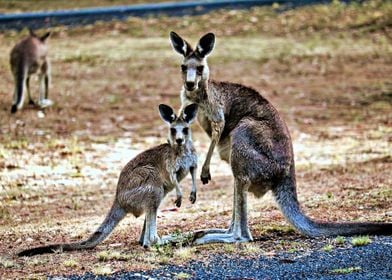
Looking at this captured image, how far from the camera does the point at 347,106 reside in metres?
18.1

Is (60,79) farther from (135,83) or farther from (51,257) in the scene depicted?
(51,257)

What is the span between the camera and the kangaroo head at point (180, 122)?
28.0 ft

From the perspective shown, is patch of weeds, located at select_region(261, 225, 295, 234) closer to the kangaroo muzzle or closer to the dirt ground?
the dirt ground

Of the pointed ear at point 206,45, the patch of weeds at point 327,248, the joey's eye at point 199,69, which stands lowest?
the patch of weeds at point 327,248

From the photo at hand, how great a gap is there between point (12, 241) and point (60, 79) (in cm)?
1152

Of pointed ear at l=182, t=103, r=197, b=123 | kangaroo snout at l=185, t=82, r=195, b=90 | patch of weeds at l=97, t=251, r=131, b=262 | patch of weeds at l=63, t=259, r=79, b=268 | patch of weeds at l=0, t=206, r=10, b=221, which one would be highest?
kangaroo snout at l=185, t=82, r=195, b=90

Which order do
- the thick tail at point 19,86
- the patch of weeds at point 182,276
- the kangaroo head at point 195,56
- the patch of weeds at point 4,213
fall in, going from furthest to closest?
the thick tail at point 19,86 < the patch of weeds at point 4,213 < the kangaroo head at point 195,56 < the patch of weeds at point 182,276

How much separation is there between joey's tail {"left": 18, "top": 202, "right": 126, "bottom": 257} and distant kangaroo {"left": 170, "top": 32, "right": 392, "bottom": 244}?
726 mm

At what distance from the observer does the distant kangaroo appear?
8023 mm

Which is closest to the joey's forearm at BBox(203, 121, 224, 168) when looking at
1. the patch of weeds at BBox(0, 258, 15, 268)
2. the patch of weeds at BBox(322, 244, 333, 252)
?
the patch of weeds at BBox(322, 244, 333, 252)

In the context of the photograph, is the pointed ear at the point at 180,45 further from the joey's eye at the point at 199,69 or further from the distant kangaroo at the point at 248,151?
the joey's eye at the point at 199,69

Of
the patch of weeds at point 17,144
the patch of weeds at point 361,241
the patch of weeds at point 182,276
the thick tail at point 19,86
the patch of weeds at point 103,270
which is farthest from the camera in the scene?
the thick tail at point 19,86

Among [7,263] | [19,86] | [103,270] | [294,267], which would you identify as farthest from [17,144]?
[294,267]

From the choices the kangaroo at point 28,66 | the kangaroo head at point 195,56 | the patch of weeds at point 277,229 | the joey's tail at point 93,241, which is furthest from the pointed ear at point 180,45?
the kangaroo at point 28,66
